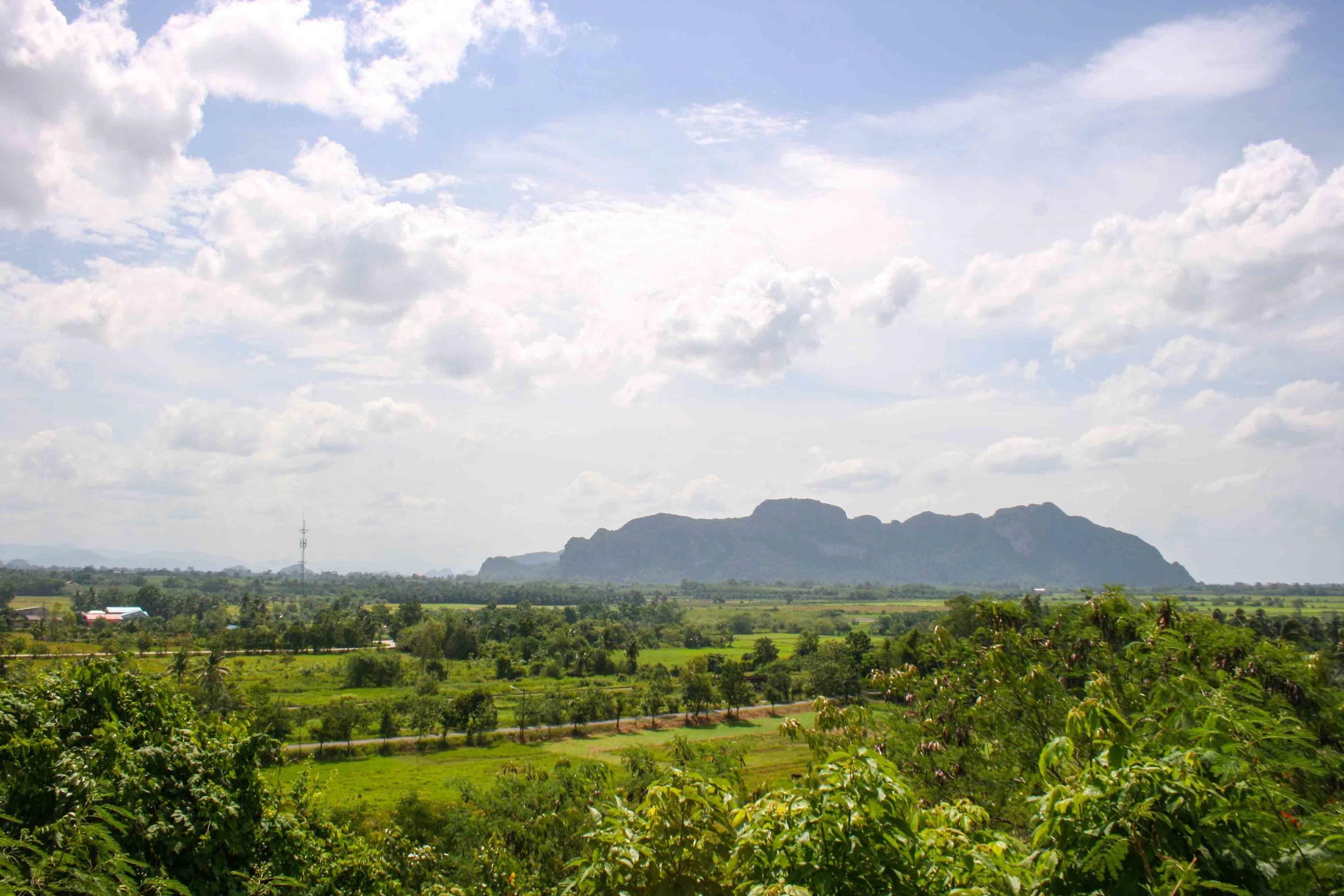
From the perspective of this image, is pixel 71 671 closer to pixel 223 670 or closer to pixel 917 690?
pixel 917 690

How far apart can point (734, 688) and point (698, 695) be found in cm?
342

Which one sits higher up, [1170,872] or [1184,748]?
[1184,748]

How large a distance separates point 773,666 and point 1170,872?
80.4m

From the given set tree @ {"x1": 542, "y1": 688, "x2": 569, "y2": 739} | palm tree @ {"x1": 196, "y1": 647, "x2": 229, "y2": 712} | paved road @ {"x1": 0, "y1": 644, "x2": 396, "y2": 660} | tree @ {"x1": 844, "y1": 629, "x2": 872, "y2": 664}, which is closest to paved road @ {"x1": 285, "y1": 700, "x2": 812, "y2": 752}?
tree @ {"x1": 542, "y1": 688, "x2": 569, "y2": 739}

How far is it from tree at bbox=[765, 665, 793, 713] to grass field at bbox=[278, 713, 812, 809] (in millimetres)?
8992

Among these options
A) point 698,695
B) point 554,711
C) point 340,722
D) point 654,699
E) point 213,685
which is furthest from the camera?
point 698,695

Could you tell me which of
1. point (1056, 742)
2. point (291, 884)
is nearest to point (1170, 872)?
point (1056, 742)

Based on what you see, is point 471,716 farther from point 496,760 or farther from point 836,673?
point 836,673

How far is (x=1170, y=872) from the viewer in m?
3.35

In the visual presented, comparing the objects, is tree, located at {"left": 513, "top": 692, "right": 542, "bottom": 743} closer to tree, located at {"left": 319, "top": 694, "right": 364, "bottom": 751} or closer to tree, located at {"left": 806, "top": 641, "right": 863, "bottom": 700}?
tree, located at {"left": 319, "top": 694, "right": 364, "bottom": 751}

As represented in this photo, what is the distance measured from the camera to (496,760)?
164ft

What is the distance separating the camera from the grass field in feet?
133

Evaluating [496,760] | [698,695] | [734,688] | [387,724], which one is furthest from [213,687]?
[734,688]

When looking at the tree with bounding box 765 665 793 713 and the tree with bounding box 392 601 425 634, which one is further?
the tree with bounding box 392 601 425 634
